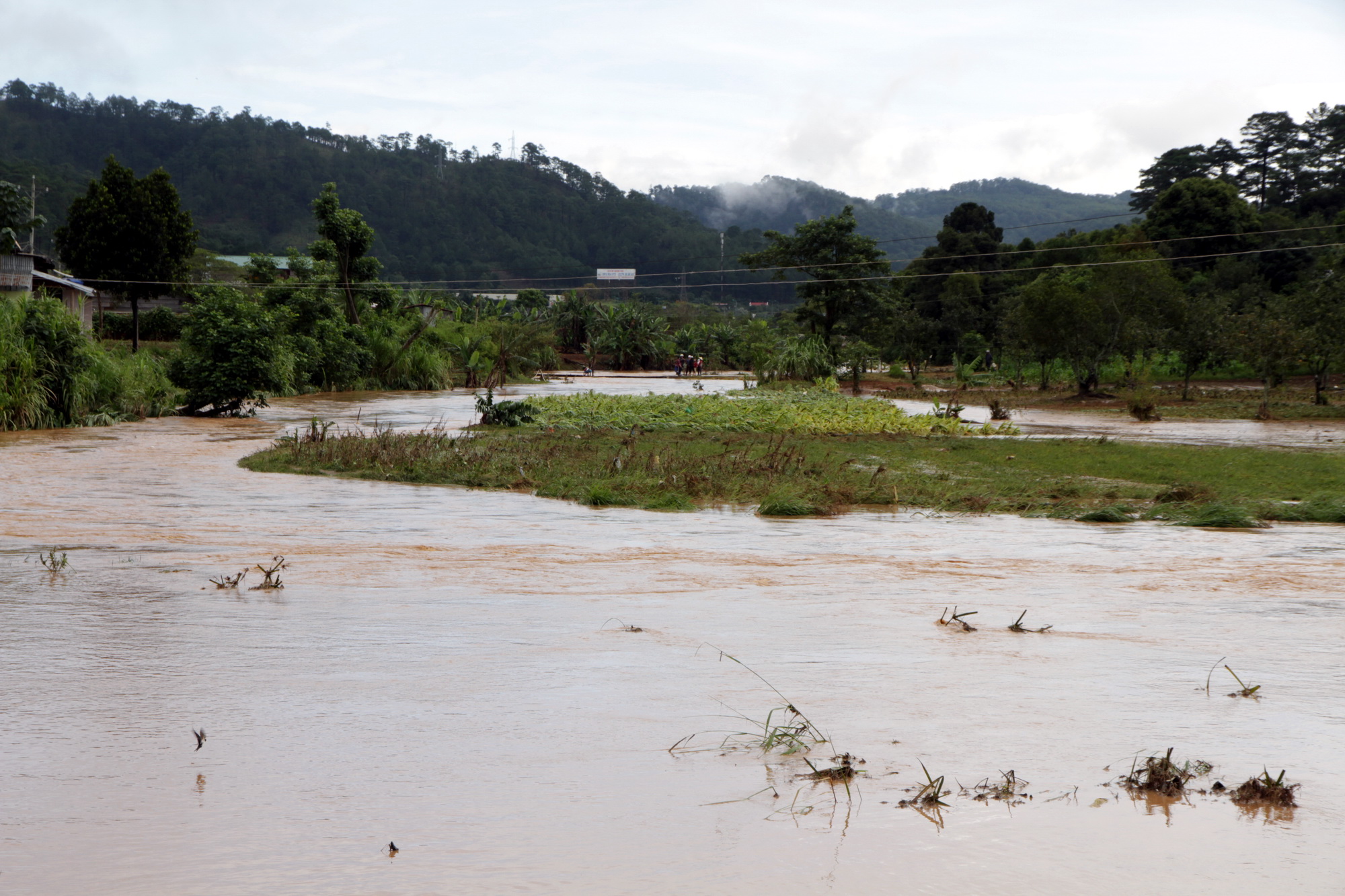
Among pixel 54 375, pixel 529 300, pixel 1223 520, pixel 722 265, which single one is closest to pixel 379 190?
pixel 722 265

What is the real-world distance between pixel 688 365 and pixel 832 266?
877 inches

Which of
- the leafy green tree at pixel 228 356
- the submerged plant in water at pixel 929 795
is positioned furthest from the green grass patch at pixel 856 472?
the submerged plant in water at pixel 929 795

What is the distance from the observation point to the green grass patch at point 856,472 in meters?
13.5

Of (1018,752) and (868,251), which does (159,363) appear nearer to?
(868,251)

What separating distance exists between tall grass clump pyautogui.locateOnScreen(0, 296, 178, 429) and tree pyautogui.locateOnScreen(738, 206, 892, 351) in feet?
88.9

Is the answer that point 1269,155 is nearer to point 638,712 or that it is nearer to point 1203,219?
point 1203,219

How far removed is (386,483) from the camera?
626 inches

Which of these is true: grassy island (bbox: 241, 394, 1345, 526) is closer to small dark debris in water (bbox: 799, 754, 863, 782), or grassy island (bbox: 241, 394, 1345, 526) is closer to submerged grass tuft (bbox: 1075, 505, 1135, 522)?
submerged grass tuft (bbox: 1075, 505, 1135, 522)

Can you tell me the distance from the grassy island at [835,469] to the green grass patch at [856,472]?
0.11ft

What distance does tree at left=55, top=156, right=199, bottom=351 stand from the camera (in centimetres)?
4297

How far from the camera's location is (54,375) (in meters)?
24.5

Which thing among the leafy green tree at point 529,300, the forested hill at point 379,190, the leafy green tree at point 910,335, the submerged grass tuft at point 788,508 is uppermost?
the forested hill at point 379,190

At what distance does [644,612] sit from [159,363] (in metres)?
27.4

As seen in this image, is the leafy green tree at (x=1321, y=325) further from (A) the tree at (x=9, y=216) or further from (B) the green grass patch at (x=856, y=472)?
(A) the tree at (x=9, y=216)
